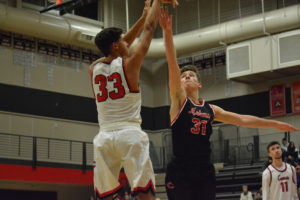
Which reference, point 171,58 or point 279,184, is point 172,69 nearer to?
point 171,58

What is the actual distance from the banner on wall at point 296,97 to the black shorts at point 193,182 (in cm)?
1674

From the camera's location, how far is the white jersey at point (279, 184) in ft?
30.5

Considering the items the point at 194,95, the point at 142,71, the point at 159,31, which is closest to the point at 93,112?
the point at 142,71

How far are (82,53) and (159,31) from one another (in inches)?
170

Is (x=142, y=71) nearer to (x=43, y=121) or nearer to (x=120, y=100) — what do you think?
(x=43, y=121)

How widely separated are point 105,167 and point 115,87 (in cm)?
85

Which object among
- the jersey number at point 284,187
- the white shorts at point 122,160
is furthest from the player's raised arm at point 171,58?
the jersey number at point 284,187

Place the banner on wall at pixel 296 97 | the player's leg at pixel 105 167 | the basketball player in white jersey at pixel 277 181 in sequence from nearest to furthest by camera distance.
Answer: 1. the player's leg at pixel 105 167
2. the basketball player in white jersey at pixel 277 181
3. the banner on wall at pixel 296 97

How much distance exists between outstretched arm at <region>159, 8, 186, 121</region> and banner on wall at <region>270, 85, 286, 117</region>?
16884 millimetres

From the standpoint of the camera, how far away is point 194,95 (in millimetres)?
6090

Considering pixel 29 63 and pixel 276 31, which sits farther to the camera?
pixel 29 63

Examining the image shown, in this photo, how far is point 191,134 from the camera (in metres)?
5.77

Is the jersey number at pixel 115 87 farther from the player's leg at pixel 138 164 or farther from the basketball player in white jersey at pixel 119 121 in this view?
the player's leg at pixel 138 164

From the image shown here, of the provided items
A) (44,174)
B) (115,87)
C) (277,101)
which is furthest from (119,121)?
(277,101)
